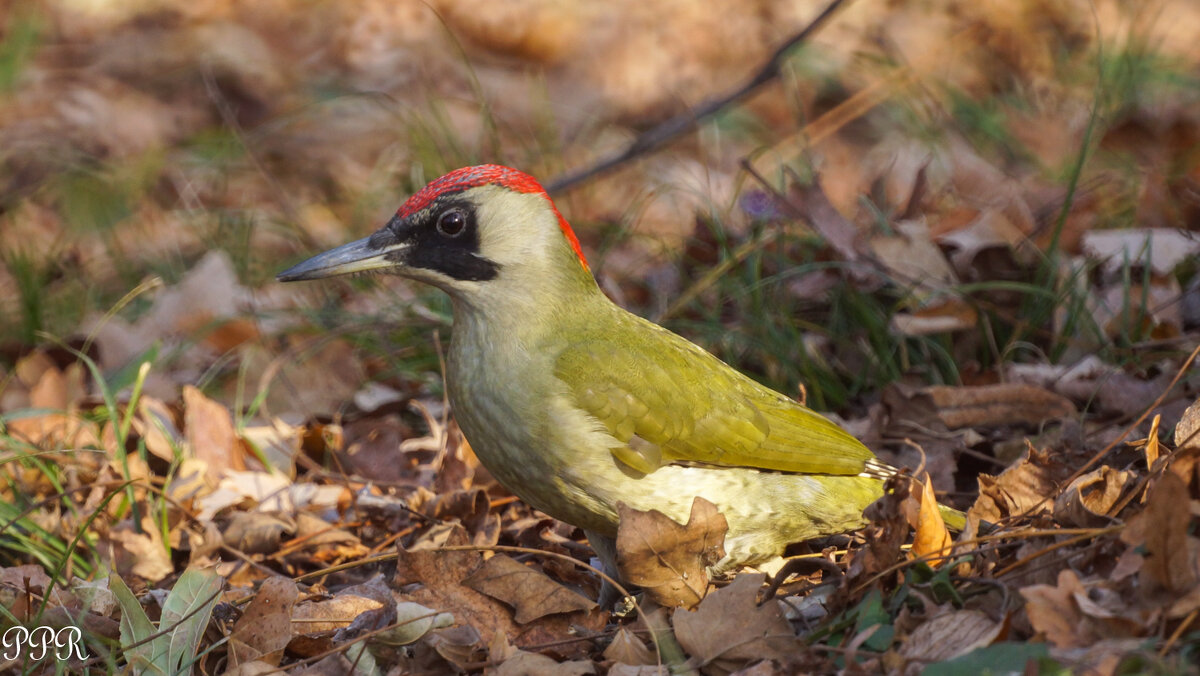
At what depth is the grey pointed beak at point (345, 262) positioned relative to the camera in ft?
10.3

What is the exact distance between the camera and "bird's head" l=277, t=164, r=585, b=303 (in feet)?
10.2

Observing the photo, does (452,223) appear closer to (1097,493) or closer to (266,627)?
(266,627)

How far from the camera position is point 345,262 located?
3156 mm

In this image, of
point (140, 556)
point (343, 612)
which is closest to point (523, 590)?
point (343, 612)

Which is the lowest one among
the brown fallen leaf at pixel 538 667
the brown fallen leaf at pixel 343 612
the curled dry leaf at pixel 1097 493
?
the brown fallen leaf at pixel 343 612

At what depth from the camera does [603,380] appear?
306 cm

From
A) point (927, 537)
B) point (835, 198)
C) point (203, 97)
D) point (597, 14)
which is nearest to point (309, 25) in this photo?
point (203, 97)

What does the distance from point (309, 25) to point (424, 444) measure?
6.51 m

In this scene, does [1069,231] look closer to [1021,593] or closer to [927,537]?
[927,537]

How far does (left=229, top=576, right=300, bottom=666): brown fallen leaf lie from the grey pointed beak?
0.87m

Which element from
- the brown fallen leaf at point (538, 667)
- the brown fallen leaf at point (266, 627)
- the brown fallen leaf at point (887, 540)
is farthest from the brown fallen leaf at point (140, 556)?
the brown fallen leaf at point (887, 540)

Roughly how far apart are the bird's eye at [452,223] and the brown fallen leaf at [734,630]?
1193 millimetres

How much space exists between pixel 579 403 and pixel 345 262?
745mm

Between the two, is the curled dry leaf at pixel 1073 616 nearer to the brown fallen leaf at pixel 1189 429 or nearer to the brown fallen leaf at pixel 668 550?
the brown fallen leaf at pixel 1189 429
